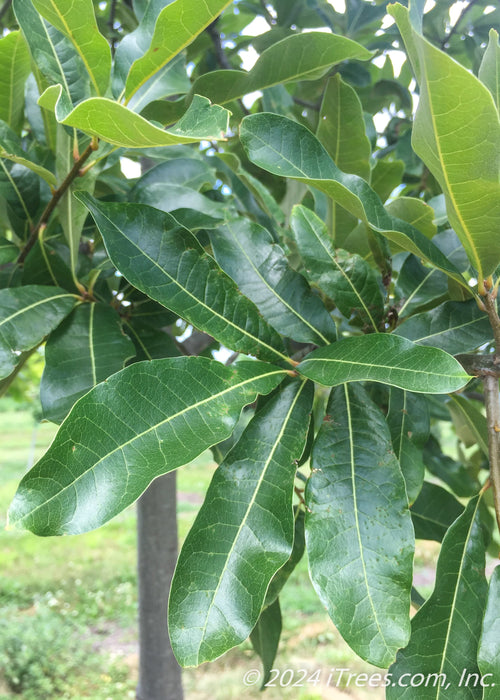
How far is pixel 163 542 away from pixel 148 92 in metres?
1.00

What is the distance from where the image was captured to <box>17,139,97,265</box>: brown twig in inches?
25.7

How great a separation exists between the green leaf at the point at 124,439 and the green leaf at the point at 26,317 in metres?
0.17

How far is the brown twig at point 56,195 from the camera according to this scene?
25.7 inches

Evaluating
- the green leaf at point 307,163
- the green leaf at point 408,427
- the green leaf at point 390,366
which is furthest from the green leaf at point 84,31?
the green leaf at point 408,427

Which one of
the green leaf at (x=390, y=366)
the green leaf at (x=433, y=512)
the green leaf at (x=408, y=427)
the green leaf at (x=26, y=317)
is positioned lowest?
the green leaf at (x=433, y=512)

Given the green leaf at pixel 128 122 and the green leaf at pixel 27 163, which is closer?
the green leaf at pixel 128 122

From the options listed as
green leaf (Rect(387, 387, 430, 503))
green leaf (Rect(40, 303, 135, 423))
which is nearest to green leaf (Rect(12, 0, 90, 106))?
green leaf (Rect(40, 303, 135, 423))

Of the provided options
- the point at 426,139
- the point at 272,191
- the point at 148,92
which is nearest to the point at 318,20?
the point at 272,191

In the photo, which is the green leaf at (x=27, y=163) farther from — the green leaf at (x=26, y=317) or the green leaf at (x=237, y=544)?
the green leaf at (x=237, y=544)

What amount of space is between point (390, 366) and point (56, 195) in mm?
456

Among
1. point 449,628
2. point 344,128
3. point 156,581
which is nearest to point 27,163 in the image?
point 344,128

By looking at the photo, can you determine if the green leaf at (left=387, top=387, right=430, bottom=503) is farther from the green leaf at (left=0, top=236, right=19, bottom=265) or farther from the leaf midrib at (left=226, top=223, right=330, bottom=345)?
the green leaf at (left=0, top=236, right=19, bottom=265)

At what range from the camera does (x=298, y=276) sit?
70 centimetres

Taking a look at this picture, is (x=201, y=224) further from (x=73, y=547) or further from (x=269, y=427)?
(x=73, y=547)
